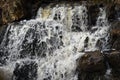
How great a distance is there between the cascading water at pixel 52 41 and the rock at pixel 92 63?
0.86 m

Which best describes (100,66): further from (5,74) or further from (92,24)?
(92,24)

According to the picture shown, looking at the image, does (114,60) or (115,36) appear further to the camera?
(115,36)

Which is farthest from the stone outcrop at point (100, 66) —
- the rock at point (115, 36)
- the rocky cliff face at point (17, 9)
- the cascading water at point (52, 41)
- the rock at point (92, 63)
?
the rocky cliff face at point (17, 9)

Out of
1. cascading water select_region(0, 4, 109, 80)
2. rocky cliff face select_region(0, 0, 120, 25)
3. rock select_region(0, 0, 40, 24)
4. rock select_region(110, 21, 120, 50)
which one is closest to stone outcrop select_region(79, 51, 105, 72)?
cascading water select_region(0, 4, 109, 80)

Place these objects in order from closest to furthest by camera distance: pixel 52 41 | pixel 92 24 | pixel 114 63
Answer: pixel 114 63
pixel 52 41
pixel 92 24

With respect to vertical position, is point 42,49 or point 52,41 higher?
point 52,41

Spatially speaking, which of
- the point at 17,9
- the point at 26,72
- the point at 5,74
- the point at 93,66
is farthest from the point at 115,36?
the point at 17,9

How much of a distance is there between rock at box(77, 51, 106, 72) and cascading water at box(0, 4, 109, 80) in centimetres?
86

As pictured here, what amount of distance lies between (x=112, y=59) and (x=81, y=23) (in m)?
4.57

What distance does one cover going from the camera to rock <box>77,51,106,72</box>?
39.7 ft

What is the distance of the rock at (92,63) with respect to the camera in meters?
12.1

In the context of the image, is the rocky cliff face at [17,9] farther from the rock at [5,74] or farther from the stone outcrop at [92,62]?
the stone outcrop at [92,62]

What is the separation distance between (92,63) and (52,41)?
3.85m

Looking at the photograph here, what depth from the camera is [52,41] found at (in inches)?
615
